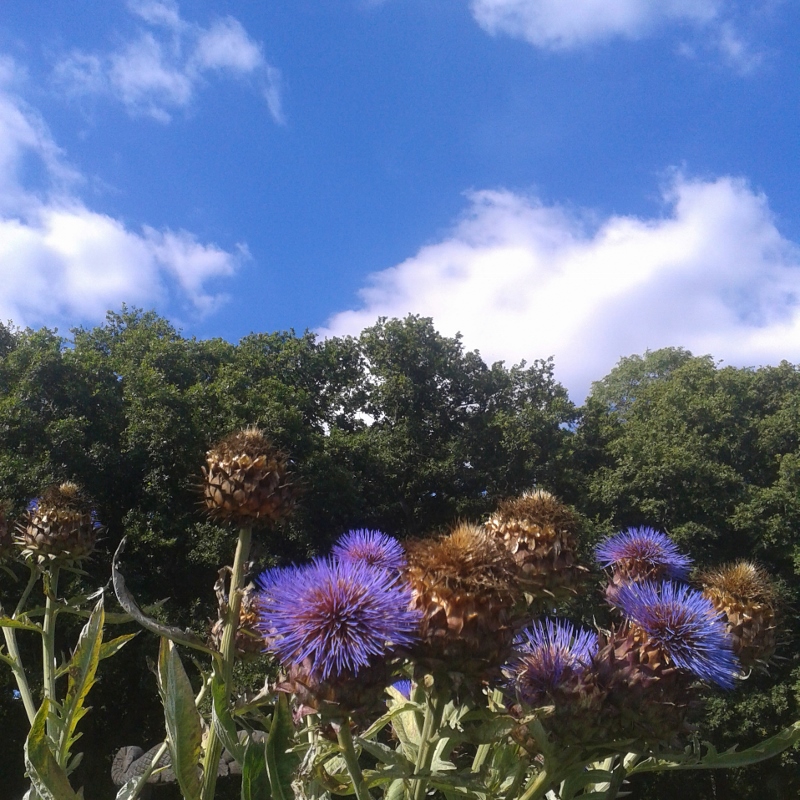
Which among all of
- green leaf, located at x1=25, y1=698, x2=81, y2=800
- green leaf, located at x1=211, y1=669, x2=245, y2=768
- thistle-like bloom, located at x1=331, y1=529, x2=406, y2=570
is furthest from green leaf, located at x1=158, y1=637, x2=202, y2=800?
thistle-like bloom, located at x1=331, y1=529, x2=406, y2=570

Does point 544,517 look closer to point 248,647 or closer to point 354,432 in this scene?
point 248,647

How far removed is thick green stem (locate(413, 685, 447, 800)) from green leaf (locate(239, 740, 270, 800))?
329 millimetres

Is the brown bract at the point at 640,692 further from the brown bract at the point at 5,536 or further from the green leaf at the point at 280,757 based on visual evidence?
the brown bract at the point at 5,536

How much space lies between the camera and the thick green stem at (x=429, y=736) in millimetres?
1587

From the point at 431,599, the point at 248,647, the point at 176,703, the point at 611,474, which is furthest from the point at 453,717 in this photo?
the point at 611,474

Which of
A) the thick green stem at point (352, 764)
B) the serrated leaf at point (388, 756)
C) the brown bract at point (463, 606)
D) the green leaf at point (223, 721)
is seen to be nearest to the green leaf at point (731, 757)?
the brown bract at point (463, 606)

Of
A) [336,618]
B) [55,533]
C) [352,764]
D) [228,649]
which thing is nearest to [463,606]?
[336,618]

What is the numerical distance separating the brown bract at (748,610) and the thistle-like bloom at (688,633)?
1.24 feet

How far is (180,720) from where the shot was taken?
1.46 meters

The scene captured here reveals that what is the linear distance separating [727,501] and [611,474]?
7.35ft

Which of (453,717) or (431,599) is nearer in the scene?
(431,599)

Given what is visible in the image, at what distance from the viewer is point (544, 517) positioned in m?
2.41

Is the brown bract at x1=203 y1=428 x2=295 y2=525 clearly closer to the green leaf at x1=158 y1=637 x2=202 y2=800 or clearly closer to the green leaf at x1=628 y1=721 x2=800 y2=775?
the green leaf at x1=158 y1=637 x2=202 y2=800

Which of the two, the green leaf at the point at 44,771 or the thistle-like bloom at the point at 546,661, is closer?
the green leaf at the point at 44,771
